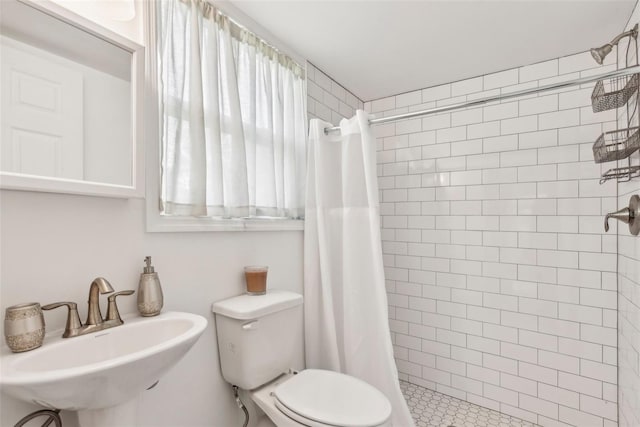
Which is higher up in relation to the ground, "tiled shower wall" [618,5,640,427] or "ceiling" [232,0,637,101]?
"ceiling" [232,0,637,101]

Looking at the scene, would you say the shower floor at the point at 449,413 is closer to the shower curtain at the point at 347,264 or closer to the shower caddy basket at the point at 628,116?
the shower curtain at the point at 347,264

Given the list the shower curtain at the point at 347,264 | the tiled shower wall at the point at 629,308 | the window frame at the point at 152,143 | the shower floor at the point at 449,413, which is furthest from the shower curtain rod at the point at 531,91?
the shower floor at the point at 449,413

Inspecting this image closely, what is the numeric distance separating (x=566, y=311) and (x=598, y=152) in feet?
3.21

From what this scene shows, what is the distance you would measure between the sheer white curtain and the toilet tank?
446mm

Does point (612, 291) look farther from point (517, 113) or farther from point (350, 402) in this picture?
point (350, 402)

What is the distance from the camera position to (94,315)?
3.54 feet

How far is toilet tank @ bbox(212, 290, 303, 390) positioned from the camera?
1470mm

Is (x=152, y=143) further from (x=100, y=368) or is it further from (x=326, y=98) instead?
(x=326, y=98)

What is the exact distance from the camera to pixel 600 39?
1.92 m

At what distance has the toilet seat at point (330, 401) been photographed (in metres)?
1.29

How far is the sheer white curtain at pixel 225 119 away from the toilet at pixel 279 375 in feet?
1.59

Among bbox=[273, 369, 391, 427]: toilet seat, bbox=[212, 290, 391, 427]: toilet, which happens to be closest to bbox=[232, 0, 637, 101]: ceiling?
bbox=[212, 290, 391, 427]: toilet

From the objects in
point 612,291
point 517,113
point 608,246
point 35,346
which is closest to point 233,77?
point 35,346

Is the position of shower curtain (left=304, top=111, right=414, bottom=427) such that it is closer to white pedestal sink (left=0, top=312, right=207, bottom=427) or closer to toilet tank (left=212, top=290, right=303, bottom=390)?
toilet tank (left=212, top=290, right=303, bottom=390)
